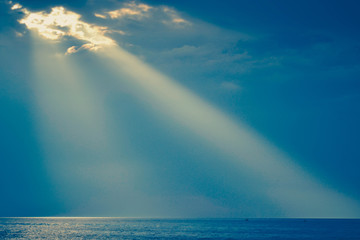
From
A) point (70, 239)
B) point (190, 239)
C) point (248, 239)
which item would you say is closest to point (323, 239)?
point (248, 239)

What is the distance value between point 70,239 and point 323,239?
71.1 m

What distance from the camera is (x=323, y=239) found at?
360 ft

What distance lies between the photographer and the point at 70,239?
10331cm

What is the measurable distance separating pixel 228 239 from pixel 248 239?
19.6ft

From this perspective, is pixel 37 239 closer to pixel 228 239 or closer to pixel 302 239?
pixel 228 239

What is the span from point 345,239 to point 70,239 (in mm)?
75835

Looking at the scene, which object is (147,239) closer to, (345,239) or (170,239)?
(170,239)

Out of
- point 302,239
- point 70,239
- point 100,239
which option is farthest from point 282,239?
point 70,239

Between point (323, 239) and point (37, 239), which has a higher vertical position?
point (323, 239)

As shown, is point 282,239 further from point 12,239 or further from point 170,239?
point 12,239

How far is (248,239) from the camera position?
10862 cm

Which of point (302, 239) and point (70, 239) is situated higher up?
point (302, 239)

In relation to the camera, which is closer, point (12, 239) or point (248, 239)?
point (12, 239)

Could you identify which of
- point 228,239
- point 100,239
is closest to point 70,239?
point 100,239
